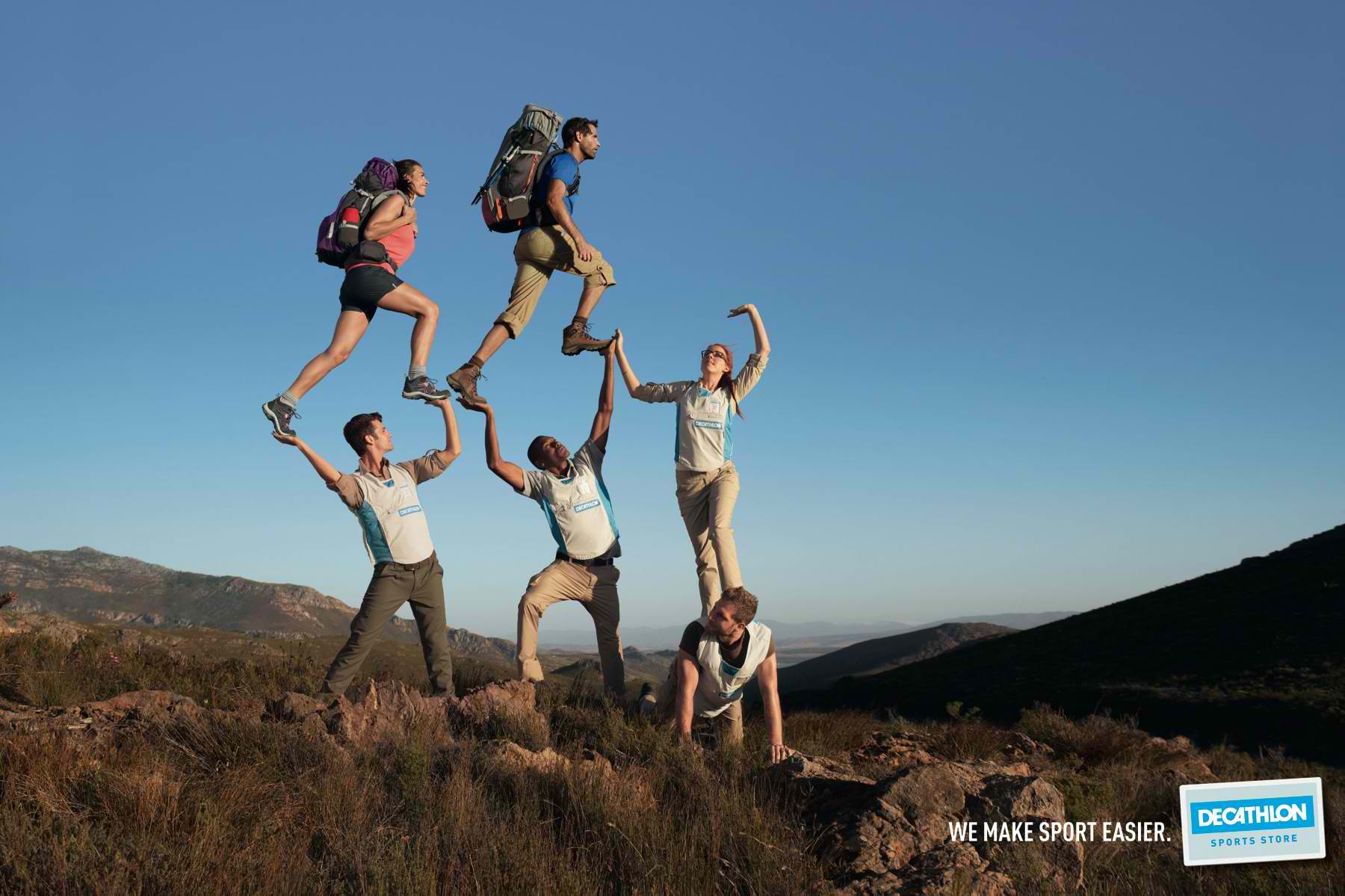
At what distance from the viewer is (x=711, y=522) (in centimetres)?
873

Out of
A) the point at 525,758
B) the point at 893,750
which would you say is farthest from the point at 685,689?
the point at 893,750

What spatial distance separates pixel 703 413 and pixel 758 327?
3.51 feet

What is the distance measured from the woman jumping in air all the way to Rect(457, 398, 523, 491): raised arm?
3.41 feet

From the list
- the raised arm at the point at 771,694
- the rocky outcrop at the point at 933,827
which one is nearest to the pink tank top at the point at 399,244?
the raised arm at the point at 771,694

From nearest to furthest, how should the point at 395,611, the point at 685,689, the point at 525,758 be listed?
the point at 525,758 < the point at 685,689 < the point at 395,611

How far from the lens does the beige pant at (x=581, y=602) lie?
826 centimetres

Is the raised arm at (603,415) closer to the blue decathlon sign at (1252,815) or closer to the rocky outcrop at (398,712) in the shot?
the rocky outcrop at (398,712)

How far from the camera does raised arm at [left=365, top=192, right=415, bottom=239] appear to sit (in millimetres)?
6625

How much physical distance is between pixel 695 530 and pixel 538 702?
87.6 inches

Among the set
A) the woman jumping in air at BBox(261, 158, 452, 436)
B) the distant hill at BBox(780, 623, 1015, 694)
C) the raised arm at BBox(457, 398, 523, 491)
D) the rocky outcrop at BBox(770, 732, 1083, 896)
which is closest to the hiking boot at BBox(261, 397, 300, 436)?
the woman jumping in air at BBox(261, 158, 452, 436)

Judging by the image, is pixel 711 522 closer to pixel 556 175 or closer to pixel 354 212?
pixel 556 175

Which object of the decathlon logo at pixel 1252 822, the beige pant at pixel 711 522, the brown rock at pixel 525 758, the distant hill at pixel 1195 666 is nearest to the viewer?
the decathlon logo at pixel 1252 822

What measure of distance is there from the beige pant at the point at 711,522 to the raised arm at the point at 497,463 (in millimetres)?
1649

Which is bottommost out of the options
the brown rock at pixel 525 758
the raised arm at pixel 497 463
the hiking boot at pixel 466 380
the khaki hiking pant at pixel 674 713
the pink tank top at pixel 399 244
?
the brown rock at pixel 525 758
